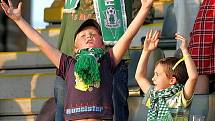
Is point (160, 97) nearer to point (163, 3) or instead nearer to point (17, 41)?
point (163, 3)

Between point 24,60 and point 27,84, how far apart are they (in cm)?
39

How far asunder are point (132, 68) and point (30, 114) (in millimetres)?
1207

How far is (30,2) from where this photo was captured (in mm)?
11273

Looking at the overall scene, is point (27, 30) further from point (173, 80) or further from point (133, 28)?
point (173, 80)

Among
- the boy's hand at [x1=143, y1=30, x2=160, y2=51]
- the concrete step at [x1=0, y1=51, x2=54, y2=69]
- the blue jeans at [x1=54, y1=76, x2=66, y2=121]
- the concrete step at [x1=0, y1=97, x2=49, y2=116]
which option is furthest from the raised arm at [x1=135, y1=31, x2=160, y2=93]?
the concrete step at [x1=0, y1=51, x2=54, y2=69]

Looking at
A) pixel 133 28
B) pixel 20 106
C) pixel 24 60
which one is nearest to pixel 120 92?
pixel 133 28

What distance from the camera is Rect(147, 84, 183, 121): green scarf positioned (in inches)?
182

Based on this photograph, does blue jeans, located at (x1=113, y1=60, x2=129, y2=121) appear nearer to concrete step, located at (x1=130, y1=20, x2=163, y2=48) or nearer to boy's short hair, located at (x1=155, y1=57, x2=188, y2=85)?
boy's short hair, located at (x1=155, y1=57, x2=188, y2=85)

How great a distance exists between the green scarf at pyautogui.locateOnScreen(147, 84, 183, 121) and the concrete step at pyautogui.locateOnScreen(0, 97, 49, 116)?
2112 millimetres

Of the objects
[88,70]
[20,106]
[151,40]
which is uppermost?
[151,40]

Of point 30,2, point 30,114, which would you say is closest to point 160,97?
point 30,114

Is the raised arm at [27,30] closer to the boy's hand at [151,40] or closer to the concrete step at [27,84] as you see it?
the boy's hand at [151,40]

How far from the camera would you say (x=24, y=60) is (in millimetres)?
7457

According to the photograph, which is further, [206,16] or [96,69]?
[206,16]
